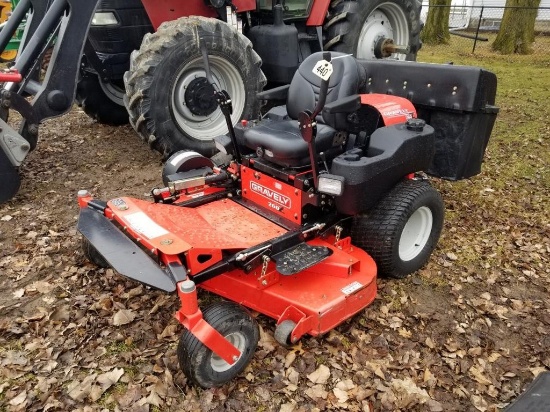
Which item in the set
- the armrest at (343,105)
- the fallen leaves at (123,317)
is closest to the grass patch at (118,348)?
the fallen leaves at (123,317)

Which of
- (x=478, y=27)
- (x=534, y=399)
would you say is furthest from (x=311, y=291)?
(x=478, y=27)

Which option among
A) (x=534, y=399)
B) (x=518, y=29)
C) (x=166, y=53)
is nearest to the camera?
(x=534, y=399)

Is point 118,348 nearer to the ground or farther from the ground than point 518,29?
nearer to the ground

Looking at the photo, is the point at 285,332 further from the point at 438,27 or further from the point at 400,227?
the point at 438,27

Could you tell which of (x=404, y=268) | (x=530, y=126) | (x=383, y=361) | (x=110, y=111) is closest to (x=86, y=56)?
(x=110, y=111)

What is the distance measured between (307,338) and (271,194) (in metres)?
0.95

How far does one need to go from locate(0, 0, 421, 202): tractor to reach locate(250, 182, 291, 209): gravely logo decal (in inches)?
58.5

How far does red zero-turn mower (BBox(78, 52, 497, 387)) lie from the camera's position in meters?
2.53

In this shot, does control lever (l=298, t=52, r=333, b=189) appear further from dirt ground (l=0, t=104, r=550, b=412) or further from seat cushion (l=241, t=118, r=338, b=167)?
dirt ground (l=0, t=104, r=550, b=412)

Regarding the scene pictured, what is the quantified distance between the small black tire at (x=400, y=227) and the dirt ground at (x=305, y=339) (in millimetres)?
177

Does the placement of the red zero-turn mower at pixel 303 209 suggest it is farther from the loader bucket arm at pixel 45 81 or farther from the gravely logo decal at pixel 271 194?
the loader bucket arm at pixel 45 81

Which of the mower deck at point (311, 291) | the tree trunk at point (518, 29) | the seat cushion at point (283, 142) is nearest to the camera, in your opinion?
the mower deck at point (311, 291)

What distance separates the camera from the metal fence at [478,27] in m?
13.2

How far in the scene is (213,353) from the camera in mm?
2422
